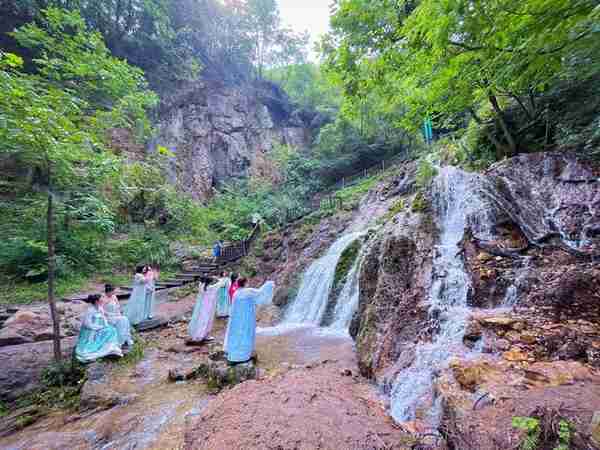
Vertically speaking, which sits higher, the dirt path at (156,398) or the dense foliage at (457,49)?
the dense foliage at (457,49)

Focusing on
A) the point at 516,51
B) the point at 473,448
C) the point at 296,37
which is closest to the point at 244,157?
the point at 296,37

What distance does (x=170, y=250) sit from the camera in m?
14.7

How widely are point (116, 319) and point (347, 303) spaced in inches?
213

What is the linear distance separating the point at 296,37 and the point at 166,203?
29.0 meters

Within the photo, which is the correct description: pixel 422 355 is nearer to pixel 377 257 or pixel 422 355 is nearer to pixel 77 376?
pixel 377 257

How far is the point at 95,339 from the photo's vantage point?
4910mm

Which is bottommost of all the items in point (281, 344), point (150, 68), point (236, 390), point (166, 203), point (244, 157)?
point (281, 344)

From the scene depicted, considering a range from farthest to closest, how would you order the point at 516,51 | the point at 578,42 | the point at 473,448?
the point at 516,51 → the point at 578,42 → the point at 473,448

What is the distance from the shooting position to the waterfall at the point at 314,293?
7.96 m

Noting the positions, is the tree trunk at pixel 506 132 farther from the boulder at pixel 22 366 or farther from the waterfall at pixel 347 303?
the boulder at pixel 22 366

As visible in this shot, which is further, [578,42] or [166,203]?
[166,203]

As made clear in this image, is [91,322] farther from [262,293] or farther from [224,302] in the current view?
[224,302]

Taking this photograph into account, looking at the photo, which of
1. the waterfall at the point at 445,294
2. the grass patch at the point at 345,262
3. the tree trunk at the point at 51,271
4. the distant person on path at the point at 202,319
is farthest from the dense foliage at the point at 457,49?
the tree trunk at the point at 51,271

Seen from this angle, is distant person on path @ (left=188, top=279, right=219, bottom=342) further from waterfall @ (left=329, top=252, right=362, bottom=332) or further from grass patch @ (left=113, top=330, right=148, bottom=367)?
waterfall @ (left=329, top=252, right=362, bottom=332)
